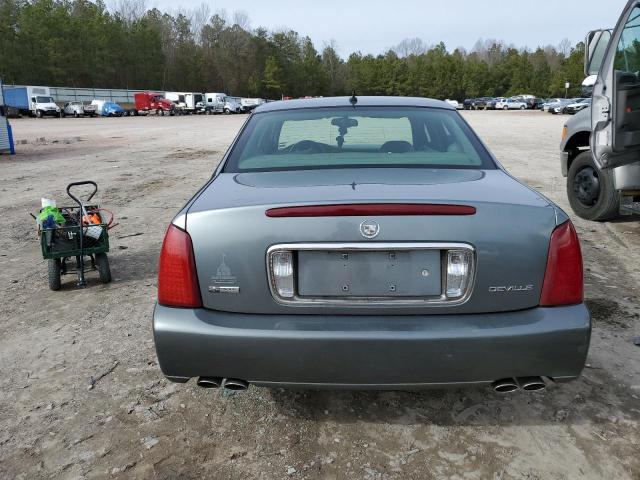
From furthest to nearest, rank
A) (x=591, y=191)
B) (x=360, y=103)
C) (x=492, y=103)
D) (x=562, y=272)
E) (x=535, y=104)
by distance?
(x=492, y=103)
(x=535, y=104)
(x=591, y=191)
(x=360, y=103)
(x=562, y=272)

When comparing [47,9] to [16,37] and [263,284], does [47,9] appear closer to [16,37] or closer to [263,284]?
[16,37]

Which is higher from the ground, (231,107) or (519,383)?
(231,107)

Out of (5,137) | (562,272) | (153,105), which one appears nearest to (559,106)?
(153,105)

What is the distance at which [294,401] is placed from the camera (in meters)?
2.94

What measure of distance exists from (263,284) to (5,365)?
2170 millimetres

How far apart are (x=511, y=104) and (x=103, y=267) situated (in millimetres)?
77975

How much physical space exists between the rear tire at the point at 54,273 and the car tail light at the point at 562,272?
4.06m

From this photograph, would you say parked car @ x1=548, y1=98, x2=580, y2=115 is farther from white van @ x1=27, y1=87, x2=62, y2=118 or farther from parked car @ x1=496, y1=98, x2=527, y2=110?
white van @ x1=27, y1=87, x2=62, y2=118

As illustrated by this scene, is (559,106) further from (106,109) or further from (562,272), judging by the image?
(562,272)

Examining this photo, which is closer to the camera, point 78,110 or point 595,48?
point 595,48

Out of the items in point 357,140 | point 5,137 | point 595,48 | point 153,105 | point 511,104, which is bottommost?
point 5,137

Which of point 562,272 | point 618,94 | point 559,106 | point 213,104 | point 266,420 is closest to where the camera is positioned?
point 562,272

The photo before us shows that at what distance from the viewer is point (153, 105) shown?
62.6 metres

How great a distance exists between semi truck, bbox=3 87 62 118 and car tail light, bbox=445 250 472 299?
5914 centimetres
